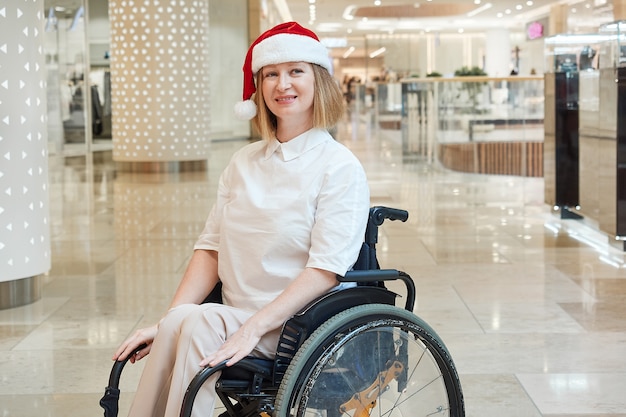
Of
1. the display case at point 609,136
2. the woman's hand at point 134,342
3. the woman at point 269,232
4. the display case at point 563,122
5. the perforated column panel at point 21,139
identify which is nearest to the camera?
the woman at point 269,232

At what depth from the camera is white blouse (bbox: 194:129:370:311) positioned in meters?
2.43

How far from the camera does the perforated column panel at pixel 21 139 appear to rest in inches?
194

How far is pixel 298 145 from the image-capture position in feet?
8.41

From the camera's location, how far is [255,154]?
263 cm

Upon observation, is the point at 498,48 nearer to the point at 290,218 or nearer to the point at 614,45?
the point at 614,45

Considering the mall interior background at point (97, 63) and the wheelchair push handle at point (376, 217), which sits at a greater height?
the mall interior background at point (97, 63)

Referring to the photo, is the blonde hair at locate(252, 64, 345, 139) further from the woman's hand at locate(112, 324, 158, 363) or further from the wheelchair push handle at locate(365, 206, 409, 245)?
the woman's hand at locate(112, 324, 158, 363)

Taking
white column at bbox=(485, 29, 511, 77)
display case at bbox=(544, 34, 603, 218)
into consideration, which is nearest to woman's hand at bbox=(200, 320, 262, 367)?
display case at bbox=(544, 34, 603, 218)

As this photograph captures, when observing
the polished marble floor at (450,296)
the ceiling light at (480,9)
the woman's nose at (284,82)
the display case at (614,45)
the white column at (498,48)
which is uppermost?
the ceiling light at (480,9)

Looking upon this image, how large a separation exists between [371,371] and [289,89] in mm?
727

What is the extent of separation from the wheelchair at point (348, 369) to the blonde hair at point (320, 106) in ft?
1.38

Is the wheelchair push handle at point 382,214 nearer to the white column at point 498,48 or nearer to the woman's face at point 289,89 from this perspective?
the woman's face at point 289,89

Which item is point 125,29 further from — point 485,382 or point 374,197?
point 485,382

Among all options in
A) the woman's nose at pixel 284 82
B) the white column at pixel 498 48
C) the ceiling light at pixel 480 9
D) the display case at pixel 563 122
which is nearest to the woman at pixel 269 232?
the woman's nose at pixel 284 82
